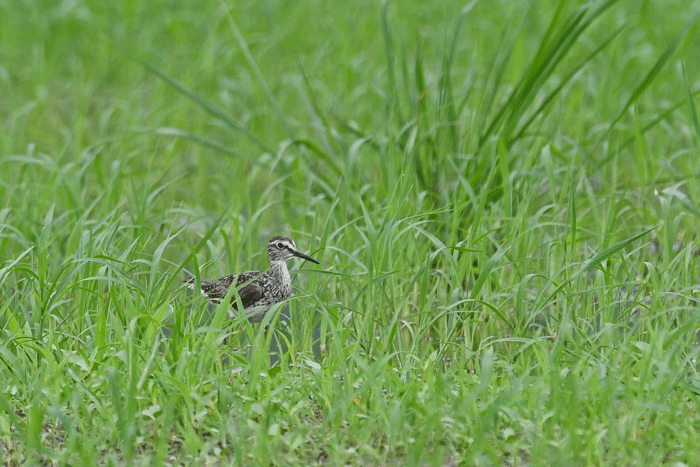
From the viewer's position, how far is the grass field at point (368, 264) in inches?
135

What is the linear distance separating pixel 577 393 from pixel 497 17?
21.0 ft

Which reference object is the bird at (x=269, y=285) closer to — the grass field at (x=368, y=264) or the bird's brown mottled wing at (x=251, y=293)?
the bird's brown mottled wing at (x=251, y=293)

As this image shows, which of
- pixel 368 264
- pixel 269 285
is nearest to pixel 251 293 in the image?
pixel 269 285

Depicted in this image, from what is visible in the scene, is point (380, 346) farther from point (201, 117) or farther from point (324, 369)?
point (201, 117)

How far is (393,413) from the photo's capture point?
3.35 meters

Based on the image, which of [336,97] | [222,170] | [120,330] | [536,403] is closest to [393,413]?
[536,403]

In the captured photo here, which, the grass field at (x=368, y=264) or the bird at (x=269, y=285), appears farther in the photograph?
the bird at (x=269, y=285)

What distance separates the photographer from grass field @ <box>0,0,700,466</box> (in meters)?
3.42

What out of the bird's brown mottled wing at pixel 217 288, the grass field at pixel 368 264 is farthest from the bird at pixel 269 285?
the grass field at pixel 368 264

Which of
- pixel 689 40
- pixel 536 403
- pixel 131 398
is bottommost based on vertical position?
pixel 536 403

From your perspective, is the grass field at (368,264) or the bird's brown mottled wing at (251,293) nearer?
the grass field at (368,264)

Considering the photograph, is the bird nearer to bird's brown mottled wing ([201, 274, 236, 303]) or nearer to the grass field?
bird's brown mottled wing ([201, 274, 236, 303])

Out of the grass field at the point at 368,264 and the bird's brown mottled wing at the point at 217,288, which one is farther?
the bird's brown mottled wing at the point at 217,288

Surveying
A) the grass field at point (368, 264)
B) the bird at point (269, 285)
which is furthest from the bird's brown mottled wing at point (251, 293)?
the grass field at point (368, 264)
